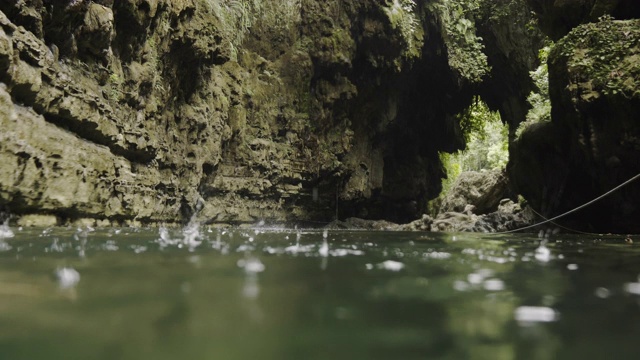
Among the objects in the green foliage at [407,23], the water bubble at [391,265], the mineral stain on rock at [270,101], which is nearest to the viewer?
the water bubble at [391,265]

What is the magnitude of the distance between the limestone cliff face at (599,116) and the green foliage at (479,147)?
53.1 feet

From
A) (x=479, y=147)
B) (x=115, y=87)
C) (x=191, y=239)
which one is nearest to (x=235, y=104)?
(x=115, y=87)

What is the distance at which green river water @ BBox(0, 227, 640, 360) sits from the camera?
1.33 metres

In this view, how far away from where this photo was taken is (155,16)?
13398 mm

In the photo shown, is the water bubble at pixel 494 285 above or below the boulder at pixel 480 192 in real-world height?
below

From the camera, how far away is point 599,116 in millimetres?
10016

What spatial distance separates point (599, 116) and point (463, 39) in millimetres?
15457

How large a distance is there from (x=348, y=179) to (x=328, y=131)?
2.96 meters

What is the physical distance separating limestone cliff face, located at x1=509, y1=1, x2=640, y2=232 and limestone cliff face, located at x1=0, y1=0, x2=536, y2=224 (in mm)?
11076

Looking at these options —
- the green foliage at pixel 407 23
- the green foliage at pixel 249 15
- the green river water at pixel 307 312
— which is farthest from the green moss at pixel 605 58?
the green foliage at pixel 407 23

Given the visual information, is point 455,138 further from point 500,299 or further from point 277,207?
point 500,299

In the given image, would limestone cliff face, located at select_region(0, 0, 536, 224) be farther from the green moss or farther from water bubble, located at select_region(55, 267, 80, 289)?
the green moss

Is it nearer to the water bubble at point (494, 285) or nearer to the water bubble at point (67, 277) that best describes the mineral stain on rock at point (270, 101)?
the water bubble at point (67, 277)

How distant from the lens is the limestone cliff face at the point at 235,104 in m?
9.29
